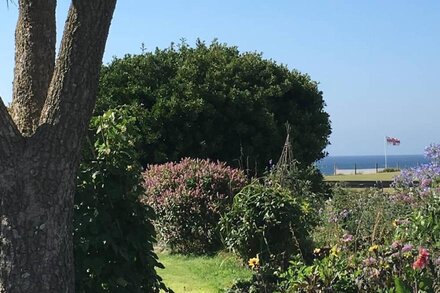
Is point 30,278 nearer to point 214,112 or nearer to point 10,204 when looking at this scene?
point 10,204

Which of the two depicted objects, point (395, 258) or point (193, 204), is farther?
point (193, 204)

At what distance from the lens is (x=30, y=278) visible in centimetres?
370

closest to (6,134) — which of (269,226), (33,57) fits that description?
(33,57)

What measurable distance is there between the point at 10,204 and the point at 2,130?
1.35 ft

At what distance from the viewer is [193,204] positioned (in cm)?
1113

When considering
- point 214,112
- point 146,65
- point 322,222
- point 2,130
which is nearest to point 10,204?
point 2,130

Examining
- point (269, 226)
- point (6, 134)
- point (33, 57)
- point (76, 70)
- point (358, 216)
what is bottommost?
point (269, 226)

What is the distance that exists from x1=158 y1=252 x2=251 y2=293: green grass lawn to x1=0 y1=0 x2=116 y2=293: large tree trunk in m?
4.06

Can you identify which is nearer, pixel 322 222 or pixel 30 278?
pixel 30 278

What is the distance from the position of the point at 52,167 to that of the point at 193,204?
7443 millimetres

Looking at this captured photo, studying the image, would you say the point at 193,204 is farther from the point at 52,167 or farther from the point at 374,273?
the point at 52,167

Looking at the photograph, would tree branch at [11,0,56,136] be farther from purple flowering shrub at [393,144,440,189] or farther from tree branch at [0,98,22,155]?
purple flowering shrub at [393,144,440,189]

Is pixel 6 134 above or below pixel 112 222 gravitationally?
above

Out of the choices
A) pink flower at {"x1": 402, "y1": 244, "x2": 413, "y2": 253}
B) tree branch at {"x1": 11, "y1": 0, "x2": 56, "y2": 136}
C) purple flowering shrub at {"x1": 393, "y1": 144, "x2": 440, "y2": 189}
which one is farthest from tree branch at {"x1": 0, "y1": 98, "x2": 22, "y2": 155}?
purple flowering shrub at {"x1": 393, "y1": 144, "x2": 440, "y2": 189}
